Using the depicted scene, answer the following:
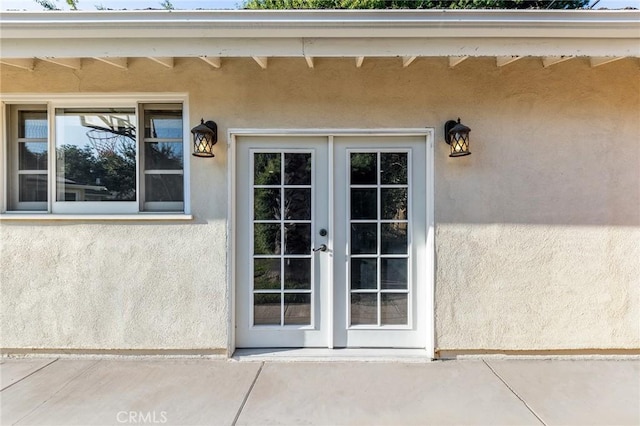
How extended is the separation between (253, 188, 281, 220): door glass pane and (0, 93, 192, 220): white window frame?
0.66 metres

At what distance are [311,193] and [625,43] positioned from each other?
9.73 ft

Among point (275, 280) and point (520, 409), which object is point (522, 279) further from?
point (275, 280)

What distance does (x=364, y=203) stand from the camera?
3.38 metres

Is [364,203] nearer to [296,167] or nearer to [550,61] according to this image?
[296,167]

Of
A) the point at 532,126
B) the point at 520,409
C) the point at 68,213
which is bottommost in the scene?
the point at 520,409

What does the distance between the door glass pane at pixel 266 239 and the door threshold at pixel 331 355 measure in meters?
1.01

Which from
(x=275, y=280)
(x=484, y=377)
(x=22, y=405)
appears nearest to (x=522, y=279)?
(x=484, y=377)

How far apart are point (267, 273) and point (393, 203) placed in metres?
1.49

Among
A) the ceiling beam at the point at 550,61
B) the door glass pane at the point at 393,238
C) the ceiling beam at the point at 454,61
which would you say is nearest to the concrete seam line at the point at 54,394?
the door glass pane at the point at 393,238

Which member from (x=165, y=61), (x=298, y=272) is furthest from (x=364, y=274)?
(x=165, y=61)

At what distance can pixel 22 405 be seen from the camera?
2.57 m

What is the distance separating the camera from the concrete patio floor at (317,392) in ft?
A: 8.00

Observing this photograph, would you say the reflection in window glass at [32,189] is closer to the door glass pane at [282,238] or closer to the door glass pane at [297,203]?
the door glass pane at [282,238]

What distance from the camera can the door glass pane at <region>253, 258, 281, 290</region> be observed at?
3.41 metres
